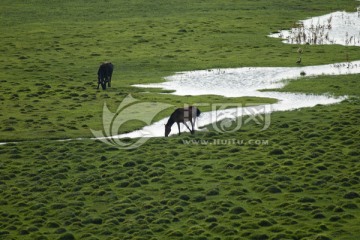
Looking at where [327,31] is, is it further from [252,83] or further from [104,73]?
[104,73]

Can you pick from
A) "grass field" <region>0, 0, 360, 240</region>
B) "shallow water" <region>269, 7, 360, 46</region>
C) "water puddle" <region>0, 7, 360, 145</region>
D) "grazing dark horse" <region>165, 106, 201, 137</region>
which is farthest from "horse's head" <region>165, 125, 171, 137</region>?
"shallow water" <region>269, 7, 360, 46</region>

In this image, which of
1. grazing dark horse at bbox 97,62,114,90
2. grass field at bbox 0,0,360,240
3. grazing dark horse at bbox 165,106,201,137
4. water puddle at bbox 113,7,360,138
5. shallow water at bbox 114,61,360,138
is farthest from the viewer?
grazing dark horse at bbox 97,62,114,90

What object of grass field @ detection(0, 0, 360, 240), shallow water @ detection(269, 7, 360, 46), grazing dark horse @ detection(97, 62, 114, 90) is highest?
shallow water @ detection(269, 7, 360, 46)

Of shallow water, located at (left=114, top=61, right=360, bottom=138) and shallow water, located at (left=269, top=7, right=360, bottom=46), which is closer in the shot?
shallow water, located at (left=114, top=61, right=360, bottom=138)

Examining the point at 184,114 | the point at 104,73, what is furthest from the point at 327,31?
the point at 184,114

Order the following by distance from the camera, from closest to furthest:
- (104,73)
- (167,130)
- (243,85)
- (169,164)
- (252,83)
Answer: (169,164), (167,130), (104,73), (243,85), (252,83)

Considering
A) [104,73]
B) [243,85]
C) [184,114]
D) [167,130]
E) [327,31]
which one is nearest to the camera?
[184,114]

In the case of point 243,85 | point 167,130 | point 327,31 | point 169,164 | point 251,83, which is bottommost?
point 169,164

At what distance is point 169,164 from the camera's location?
28688 mm

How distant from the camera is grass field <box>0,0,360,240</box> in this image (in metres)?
22.7

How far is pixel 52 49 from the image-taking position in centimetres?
5959

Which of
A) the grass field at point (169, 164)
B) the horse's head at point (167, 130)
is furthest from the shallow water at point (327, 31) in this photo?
the horse's head at point (167, 130)

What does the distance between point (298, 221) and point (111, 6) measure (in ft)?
204

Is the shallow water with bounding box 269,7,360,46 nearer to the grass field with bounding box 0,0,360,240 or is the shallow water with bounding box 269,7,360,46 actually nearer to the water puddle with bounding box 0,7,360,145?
the water puddle with bounding box 0,7,360,145
